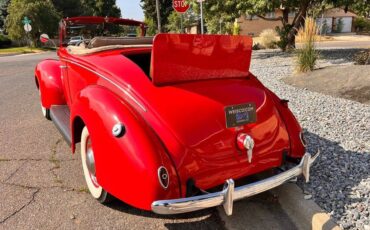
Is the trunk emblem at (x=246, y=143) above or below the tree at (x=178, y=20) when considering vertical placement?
below

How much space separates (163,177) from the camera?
2.53m

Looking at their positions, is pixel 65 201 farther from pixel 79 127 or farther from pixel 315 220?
pixel 315 220

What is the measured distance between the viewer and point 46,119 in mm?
6238

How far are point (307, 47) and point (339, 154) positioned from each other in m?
4.60

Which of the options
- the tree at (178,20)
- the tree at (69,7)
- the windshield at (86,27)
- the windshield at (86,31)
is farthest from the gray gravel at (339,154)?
the tree at (69,7)

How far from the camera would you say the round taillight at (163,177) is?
2.51 m

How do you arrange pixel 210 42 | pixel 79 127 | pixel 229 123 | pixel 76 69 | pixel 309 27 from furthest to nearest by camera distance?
1. pixel 309 27
2. pixel 76 69
3. pixel 79 127
4. pixel 210 42
5. pixel 229 123

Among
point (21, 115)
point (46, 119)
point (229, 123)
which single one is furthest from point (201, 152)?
point (21, 115)

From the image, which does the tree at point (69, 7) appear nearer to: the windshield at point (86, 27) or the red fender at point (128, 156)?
the windshield at point (86, 27)

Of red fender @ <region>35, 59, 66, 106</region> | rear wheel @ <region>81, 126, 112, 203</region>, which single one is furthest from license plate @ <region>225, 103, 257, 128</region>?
red fender @ <region>35, 59, 66, 106</region>

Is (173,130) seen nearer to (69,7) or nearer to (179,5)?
(179,5)

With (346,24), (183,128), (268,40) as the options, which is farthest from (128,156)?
(346,24)

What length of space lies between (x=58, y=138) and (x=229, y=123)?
3.16 meters

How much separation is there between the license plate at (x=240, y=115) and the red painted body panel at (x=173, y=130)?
0.04 meters
